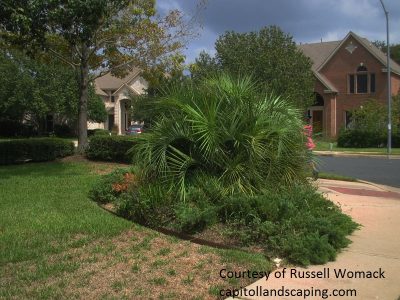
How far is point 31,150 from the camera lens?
15336mm

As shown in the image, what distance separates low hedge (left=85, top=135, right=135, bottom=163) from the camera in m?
15.2

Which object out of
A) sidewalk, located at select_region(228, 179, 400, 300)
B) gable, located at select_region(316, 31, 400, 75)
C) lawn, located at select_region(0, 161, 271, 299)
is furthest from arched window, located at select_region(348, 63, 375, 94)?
lawn, located at select_region(0, 161, 271, 299)

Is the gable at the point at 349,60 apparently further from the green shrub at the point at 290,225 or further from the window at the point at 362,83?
the green shrub at the point at 290,225

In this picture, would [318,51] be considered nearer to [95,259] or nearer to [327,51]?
[327,51]

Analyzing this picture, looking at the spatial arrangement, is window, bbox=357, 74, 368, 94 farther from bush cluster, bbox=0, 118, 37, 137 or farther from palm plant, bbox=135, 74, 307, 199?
palm plant, bbox=135, 74, 307, 199

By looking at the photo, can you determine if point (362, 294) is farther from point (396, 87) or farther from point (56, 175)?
point (396, 87)

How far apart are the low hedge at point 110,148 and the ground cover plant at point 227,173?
5.57m

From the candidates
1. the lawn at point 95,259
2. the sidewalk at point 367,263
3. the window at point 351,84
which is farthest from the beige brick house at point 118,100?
the lawn at point 95,259

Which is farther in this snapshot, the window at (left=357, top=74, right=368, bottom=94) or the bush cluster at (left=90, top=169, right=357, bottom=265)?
the window at (left=357, top=74, right=368, bottom=94)

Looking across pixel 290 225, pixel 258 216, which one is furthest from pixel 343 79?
pixel 290 225

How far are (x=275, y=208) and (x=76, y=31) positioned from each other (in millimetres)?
8052

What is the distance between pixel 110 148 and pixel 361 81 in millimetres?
33030

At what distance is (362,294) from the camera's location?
495cm

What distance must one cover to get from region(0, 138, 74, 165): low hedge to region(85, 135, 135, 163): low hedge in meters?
1.02
